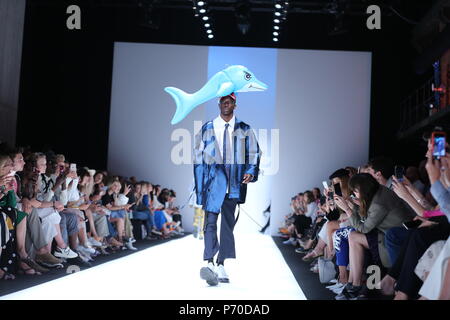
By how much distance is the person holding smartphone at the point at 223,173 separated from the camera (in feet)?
11.6

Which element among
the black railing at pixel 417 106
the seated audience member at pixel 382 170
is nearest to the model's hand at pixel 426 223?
the seated audience member at pixel 382 170

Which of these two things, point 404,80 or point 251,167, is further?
point 404,80

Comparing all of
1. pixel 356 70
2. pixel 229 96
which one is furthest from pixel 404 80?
pixel 229 96

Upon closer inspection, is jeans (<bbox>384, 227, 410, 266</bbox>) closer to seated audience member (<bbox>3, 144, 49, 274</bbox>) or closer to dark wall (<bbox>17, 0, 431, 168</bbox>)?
seated audience member (<bbox>3, 144, 49, 274</bbox>)

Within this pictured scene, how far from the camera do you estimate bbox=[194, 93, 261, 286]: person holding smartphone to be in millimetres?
3529

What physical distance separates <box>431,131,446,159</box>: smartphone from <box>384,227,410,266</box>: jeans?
75cm

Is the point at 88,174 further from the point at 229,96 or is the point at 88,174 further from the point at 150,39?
the point at 150,39

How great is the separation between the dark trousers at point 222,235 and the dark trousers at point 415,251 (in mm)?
1300

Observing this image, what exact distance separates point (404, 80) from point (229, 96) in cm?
644

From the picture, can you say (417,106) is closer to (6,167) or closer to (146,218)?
(146,218)

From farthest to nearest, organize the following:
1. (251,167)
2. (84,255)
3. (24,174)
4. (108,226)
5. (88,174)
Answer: (108,226) → (88,174) → (84,255) → (24,174) → (251,167)

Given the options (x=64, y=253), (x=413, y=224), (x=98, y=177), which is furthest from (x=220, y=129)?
(x=98, y=177)

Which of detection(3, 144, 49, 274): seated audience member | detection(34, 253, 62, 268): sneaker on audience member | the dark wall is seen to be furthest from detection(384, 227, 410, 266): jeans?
the dark wall
